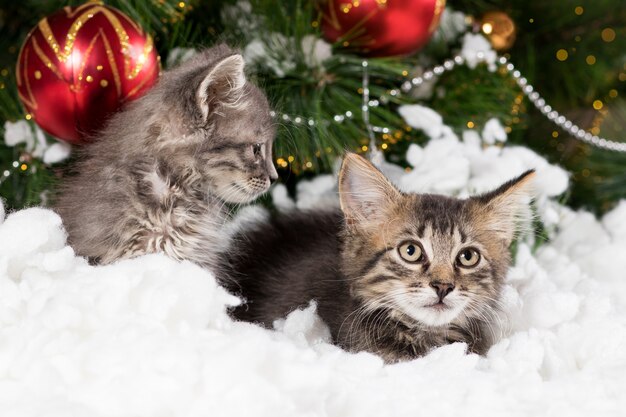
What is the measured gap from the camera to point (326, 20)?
132 cm

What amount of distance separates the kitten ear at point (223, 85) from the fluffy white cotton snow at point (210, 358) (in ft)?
0.79

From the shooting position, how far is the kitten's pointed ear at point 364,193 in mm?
1131

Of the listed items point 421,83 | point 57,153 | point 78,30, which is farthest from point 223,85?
point 421,83

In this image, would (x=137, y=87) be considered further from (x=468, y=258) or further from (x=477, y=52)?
(x=477, y=52)

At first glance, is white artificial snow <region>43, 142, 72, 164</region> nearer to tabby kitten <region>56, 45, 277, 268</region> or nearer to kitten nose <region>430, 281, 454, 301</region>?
tabby kitten <region>56, 45, 277, 268</region>

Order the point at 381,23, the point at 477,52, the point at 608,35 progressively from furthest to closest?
1. the point at 608,35
2. the point at 477,52
3. the point at 381,23

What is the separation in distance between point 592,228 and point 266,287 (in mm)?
711

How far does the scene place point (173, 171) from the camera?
1.02 meters

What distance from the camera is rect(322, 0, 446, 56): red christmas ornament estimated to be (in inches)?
49.8

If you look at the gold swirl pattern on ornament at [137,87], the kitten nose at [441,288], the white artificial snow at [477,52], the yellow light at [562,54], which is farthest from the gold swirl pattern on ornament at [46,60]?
the yellow light at [562,54]

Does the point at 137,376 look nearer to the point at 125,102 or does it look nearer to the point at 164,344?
the point at 164,344

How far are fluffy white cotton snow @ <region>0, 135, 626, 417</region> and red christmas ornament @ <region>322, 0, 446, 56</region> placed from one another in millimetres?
504

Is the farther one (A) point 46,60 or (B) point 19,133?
(B) point 19,133

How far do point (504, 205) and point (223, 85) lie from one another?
1.54ft
